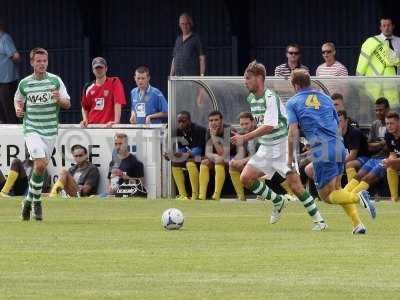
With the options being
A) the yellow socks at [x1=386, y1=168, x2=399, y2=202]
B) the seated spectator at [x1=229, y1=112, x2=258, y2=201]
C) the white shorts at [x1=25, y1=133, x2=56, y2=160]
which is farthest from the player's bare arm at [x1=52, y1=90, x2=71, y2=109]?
the yellow socks at [x1=386, y1=168, x2=399, y2=202]

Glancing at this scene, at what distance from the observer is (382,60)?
25094mm

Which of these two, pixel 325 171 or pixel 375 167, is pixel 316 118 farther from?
pixel 375 167

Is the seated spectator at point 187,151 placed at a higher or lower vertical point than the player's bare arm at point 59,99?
lower

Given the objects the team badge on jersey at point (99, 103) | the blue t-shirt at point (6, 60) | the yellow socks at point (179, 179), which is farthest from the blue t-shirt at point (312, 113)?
the blue t-shirt at point (6, 60)

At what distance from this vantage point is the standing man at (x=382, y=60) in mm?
24391

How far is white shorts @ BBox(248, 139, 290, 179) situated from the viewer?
60.8 ft

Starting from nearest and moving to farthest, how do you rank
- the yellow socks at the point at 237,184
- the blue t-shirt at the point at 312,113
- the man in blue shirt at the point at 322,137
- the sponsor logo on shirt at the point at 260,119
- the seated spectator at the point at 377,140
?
the man in blue shirt at the point at 322,137, the blue t-shirt at the point at 312,113, the sponsor logo on shirt at the point at 260,119, the seated spectator at the point at 377,140, the yellow socks at the point at 237,184

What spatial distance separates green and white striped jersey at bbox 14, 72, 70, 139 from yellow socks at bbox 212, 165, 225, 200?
5407 mm

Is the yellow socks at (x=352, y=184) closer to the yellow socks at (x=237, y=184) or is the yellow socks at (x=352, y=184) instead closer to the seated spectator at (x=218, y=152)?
the yellow socks at (x=237, y=184)

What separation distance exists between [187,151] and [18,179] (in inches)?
117

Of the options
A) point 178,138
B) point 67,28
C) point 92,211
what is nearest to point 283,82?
point 178,138

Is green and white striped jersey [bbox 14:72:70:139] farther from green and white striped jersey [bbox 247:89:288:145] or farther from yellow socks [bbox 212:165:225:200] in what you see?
yellow socks [bbox 212:165:225:200]

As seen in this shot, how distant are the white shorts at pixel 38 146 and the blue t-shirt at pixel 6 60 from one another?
898cm

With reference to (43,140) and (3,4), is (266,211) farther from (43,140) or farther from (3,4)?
(3,4)
